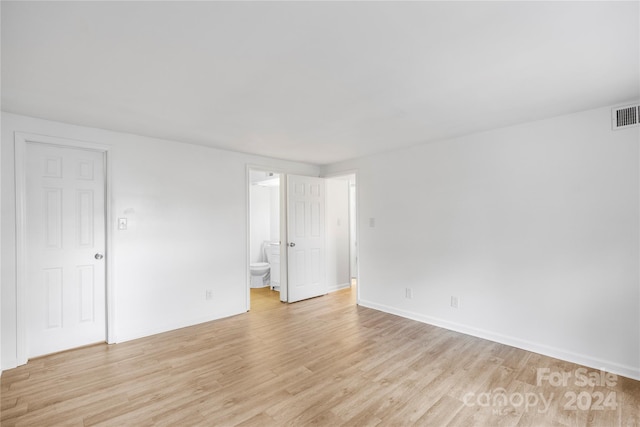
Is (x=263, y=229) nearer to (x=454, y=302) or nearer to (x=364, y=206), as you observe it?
(x=364, y=206)

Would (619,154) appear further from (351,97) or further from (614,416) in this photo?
(351,97)

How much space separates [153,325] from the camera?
136 inches

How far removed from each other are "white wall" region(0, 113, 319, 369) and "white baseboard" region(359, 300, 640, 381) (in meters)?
2.48

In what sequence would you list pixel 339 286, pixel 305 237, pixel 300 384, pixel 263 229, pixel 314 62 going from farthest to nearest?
pixel 263 229 → pixel 339 286 → pixel 305 237 → pixel 300 384 → pixel 314 62

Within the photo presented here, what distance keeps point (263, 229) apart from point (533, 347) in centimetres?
506

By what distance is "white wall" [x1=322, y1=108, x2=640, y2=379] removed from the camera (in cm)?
254

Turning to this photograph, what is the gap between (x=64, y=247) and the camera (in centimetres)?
302

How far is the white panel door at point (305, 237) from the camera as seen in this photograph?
186 inches

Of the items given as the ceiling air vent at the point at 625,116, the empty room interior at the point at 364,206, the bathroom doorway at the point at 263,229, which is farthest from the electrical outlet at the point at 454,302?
the bathroom doorway at the point at 263,229

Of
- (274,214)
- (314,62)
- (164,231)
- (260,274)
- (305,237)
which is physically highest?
(314,62)

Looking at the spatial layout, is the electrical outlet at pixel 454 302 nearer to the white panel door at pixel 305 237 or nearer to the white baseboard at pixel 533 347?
the white baseboard at pixel 533 347

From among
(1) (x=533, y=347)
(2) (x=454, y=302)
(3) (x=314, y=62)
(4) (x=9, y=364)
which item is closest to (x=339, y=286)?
(2) (x=454, y=302)

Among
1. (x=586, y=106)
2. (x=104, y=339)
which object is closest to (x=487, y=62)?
(x=586, y=106)

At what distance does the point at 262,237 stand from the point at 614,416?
18.7 feet
